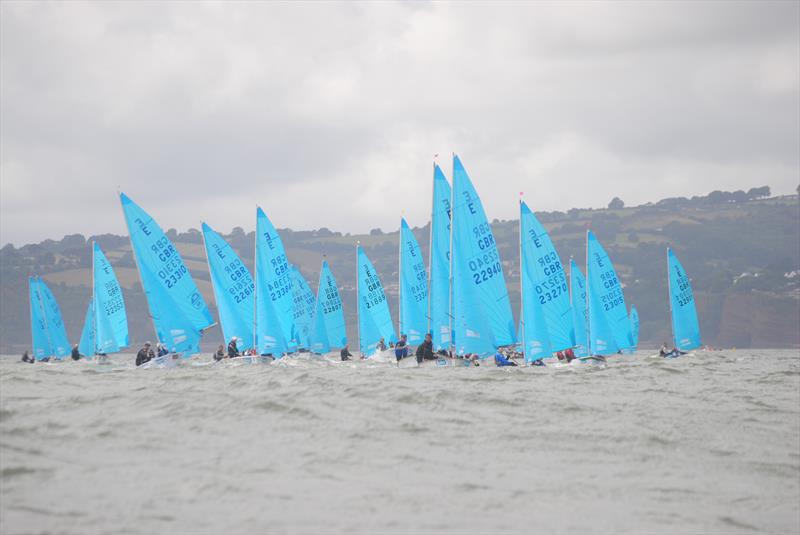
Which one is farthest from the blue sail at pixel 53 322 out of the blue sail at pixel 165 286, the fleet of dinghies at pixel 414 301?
the blue sail at pixel 165 286

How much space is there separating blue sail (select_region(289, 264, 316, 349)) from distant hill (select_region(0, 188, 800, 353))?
74041mm

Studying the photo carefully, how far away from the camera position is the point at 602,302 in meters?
38.4

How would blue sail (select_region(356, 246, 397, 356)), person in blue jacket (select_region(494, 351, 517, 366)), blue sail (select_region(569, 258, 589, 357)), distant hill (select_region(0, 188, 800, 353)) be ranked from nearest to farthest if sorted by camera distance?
1. person in blue jacket (select_region(494, 351, 517, 366))
2. blue sail (select_region(569, 258, 589, 357))
3. blue sail (select_region(356, 246, 397, 356))
4. distant hill (select_region(0, 188, 800, 353))

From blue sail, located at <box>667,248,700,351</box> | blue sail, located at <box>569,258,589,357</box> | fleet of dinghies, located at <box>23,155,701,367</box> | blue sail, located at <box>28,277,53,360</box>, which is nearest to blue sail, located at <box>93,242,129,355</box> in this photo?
fleet of dinghies, located at <box>23,155,701,367</box>

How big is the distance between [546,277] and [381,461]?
19.0m

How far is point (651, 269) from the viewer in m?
156

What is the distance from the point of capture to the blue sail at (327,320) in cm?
4622

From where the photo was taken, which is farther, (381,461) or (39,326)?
(39,326)

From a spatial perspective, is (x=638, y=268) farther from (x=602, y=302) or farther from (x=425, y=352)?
(x=425, y=352)

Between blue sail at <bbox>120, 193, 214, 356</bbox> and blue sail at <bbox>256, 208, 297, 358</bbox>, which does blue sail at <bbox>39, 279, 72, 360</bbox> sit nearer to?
blue sail at <bbox>256, 208, 297, 358</bbox>

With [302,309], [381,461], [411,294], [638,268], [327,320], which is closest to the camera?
[381,461]

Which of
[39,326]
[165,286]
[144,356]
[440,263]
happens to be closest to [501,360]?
[440,263]

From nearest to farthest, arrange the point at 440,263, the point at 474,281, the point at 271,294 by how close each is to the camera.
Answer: the point at 474,281 < the point at 440,263 < the point at 271,294

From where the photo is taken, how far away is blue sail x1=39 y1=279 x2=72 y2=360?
159 ft
